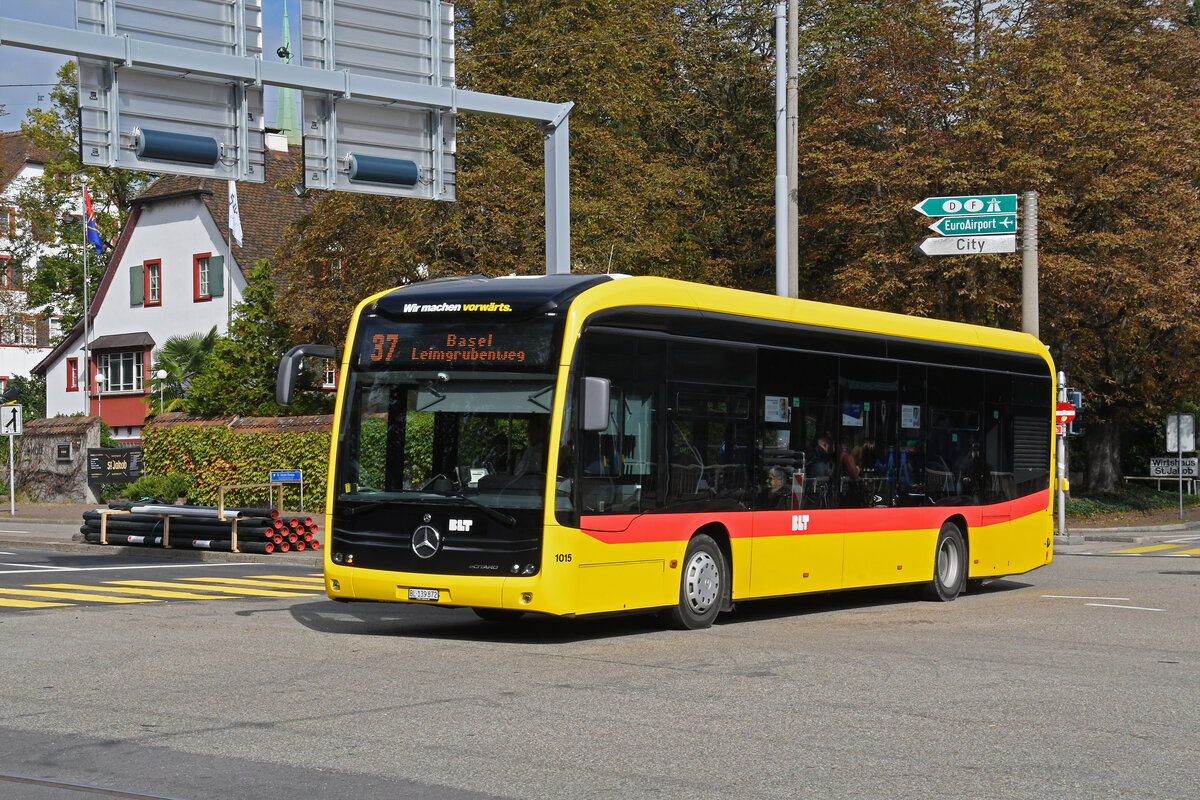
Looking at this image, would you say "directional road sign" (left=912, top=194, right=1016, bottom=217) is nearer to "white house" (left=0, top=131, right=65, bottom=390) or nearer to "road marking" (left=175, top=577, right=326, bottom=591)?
"road marking" (left=175, top=577, right=326, bottom=591)

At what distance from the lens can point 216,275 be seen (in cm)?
5541

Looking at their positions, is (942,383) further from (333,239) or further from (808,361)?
(333,239)

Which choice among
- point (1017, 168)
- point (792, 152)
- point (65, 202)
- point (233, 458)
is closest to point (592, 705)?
point (792, 152)

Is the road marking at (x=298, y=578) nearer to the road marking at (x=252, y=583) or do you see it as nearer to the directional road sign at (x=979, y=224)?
the road marking at (x=252, y=583)

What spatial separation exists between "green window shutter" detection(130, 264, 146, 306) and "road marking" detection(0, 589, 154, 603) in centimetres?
4190

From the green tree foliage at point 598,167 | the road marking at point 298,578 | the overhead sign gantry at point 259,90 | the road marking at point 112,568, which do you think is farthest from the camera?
the green tree foliage at point 598,167

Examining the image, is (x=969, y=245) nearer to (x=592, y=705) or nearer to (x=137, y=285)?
(x=592, y=705)

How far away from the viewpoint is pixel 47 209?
65875mm

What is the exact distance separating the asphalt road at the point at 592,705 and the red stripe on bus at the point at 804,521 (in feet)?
3.06

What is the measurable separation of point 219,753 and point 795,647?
604 cm

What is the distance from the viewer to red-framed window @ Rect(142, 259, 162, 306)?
191 feet

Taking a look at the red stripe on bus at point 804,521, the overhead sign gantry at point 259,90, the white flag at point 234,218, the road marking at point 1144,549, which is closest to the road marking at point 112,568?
the overhead sign gantry at point 259,90

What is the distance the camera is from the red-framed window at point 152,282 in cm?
5834

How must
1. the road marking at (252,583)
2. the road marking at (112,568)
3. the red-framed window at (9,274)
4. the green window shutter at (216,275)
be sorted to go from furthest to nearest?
the red-framed window at (9,274)
the green window shutter at (216,275)
the road marking at (112,568)
the road marking at (252,583)
